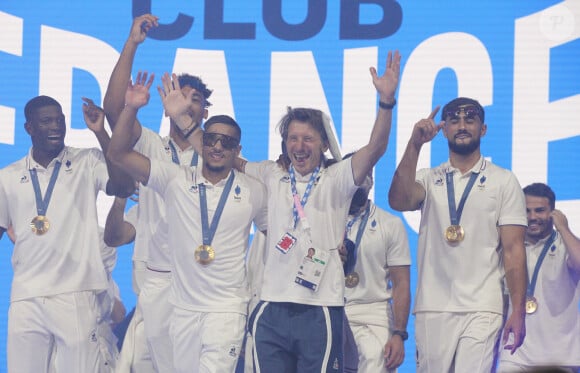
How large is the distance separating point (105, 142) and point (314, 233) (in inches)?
55.4

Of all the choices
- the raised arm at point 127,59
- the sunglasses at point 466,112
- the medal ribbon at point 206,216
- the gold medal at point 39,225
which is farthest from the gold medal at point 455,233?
the gold medal at point 39,225

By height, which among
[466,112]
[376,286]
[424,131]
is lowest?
[376,286]

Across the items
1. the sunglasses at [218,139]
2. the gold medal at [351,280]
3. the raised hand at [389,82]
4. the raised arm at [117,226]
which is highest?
the raised hand at [389,82]

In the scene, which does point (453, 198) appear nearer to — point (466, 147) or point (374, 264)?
point (466, 147)

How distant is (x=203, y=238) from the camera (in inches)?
206

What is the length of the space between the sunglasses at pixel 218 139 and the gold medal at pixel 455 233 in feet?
4.21

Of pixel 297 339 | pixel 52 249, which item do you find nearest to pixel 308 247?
pixel 297 339

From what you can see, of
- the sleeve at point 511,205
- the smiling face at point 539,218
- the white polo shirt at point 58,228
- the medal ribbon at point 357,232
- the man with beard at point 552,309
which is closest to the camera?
the sleeve at point 511,205

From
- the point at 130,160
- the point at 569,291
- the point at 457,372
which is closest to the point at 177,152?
the point at 130,160

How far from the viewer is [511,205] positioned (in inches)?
211

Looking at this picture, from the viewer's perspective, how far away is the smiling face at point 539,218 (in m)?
6.27

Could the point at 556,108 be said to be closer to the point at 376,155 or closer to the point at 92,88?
the point at 376,155

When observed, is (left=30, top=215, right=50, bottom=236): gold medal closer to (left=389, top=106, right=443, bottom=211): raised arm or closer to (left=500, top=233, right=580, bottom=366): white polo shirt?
(left=389, top=106, right=443, bottom=211): raised arm

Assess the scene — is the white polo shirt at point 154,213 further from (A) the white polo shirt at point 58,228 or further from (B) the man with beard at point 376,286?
(B) the man with beard at point 376,286
